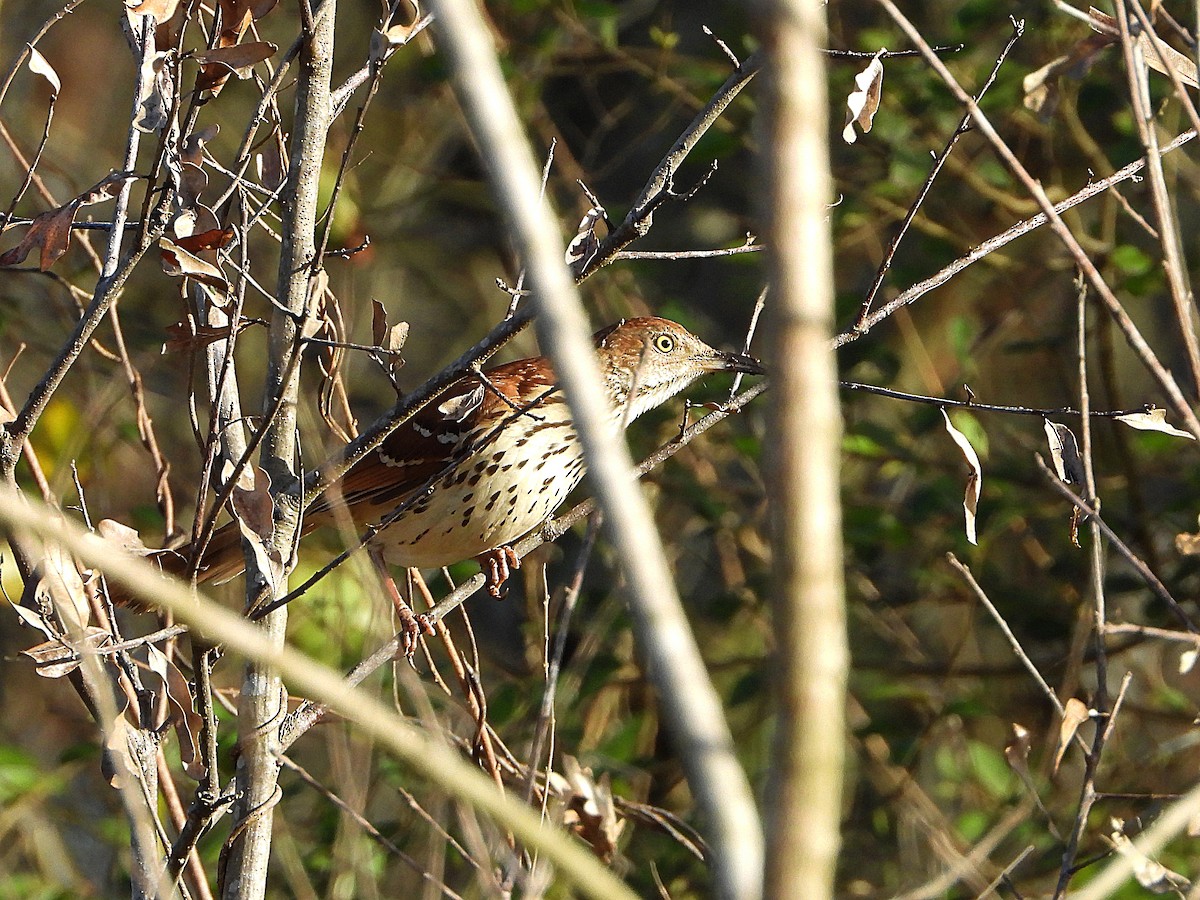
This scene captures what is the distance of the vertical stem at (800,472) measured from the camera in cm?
79

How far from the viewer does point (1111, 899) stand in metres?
3.44

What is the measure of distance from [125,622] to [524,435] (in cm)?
206

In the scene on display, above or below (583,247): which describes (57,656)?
below

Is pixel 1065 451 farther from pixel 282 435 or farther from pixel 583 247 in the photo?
pixel 282 435

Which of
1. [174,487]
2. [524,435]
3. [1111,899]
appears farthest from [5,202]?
[1111,899]

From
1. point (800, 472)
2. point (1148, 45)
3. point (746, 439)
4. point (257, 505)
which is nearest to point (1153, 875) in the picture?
point (1148, 45)

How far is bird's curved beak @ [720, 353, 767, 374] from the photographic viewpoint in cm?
288

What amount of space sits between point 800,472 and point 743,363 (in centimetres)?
241

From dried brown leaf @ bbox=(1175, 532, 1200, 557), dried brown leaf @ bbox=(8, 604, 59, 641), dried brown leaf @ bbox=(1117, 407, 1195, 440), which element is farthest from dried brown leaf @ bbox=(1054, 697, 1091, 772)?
dried brown leaf @ bbox=(8, 604, 59, 641)

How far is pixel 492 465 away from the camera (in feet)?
11.4

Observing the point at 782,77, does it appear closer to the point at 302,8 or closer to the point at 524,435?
the point at 302,8

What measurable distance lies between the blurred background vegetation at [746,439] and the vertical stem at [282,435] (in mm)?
974

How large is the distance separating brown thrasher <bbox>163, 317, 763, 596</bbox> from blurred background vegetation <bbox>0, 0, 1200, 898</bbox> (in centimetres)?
26

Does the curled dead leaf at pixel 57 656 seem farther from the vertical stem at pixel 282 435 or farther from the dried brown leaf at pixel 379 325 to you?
the dried brown leaf at pixel 379 325
